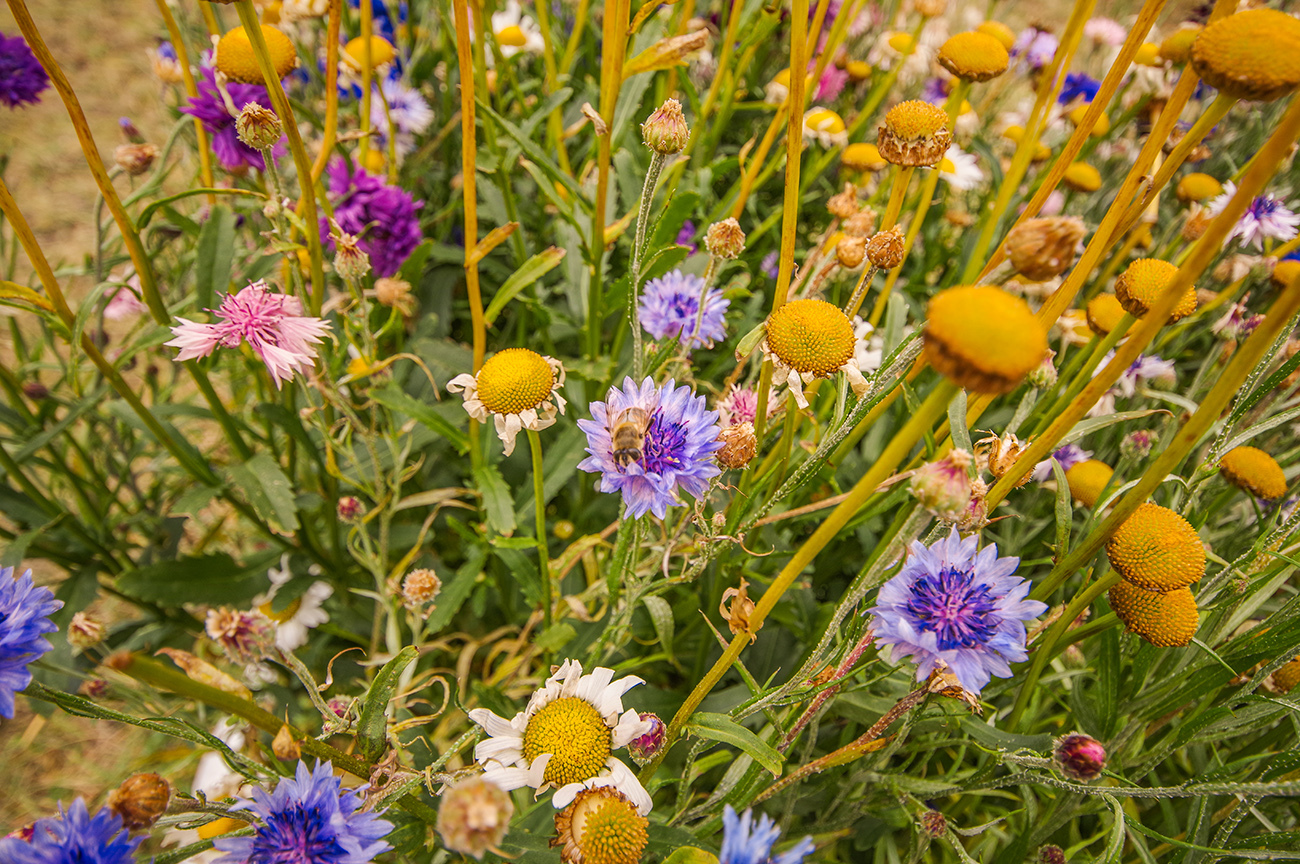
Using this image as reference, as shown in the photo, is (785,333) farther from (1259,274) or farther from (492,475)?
(1259,274)

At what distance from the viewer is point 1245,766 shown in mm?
810

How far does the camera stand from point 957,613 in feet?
1.86

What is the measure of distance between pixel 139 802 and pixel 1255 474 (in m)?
1.10

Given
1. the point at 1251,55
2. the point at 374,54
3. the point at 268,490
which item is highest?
the point at 1251,55

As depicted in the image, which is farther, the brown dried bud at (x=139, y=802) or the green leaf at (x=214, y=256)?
the green leaf at (x=214, y=256)

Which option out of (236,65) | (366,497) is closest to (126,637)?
(366,497)

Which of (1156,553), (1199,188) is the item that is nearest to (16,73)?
(1156,553)

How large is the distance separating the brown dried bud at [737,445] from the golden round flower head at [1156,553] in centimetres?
31

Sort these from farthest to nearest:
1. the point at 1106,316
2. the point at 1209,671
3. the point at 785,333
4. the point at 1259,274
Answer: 1. the point at 1259,274
2. the point at 1106,316
3. the point at 1209,671
4. the point at 785,333

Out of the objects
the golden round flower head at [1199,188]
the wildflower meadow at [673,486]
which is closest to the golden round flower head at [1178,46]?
the wildflower meadow at [673,486]

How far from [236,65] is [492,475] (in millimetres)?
530

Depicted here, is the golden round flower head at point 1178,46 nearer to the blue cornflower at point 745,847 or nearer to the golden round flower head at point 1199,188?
the golden round flower head at point 1199,188

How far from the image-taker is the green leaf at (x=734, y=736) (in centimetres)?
57

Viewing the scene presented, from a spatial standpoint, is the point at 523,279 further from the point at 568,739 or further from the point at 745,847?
the point at 745,847
